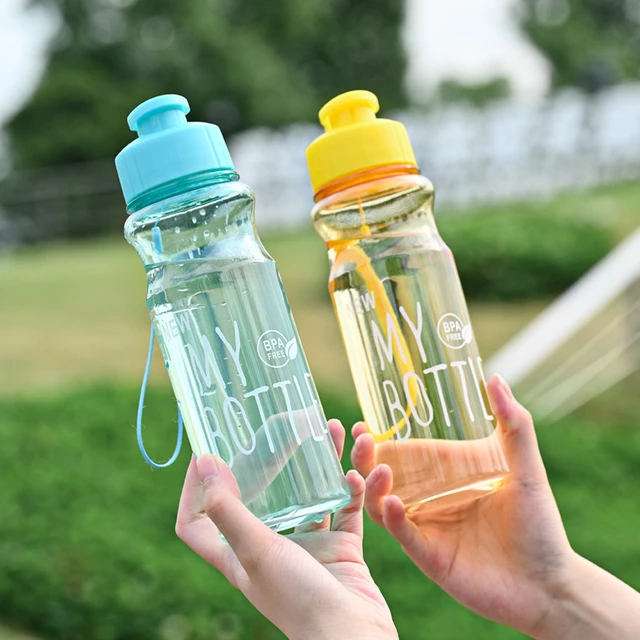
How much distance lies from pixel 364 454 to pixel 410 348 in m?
0.18

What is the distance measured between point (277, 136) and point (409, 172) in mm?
10163

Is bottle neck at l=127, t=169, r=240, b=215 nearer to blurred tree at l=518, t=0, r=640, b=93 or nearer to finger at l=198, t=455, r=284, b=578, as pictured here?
finger at l=198, t=455, r=284, b=578

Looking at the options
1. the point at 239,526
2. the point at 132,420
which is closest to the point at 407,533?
the point at 239,526

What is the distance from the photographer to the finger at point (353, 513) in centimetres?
117

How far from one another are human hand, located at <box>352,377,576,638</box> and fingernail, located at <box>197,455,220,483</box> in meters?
0.33

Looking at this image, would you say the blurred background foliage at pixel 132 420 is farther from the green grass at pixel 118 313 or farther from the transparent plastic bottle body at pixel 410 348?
the transparent plastic bottle body at pixel 410 348

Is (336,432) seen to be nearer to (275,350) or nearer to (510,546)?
(275,350)

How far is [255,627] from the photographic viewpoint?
2615 mm

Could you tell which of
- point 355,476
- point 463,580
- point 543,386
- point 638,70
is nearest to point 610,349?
point 543,386

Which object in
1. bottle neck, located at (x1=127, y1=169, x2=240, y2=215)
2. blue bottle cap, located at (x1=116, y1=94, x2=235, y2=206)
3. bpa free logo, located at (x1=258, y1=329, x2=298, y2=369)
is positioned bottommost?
bpa free logo, located at (x1=258, y1=329, x2=298, y2=369)

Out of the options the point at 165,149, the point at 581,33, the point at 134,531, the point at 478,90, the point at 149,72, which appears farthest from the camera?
the point at 478,90

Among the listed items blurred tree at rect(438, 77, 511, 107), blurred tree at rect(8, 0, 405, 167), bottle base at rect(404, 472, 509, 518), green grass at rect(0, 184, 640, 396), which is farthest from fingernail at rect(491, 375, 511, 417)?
blurred tree at rect(438, 77, 511, 107)

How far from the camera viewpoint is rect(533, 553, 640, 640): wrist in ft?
4.35

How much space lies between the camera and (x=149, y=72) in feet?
55.5
